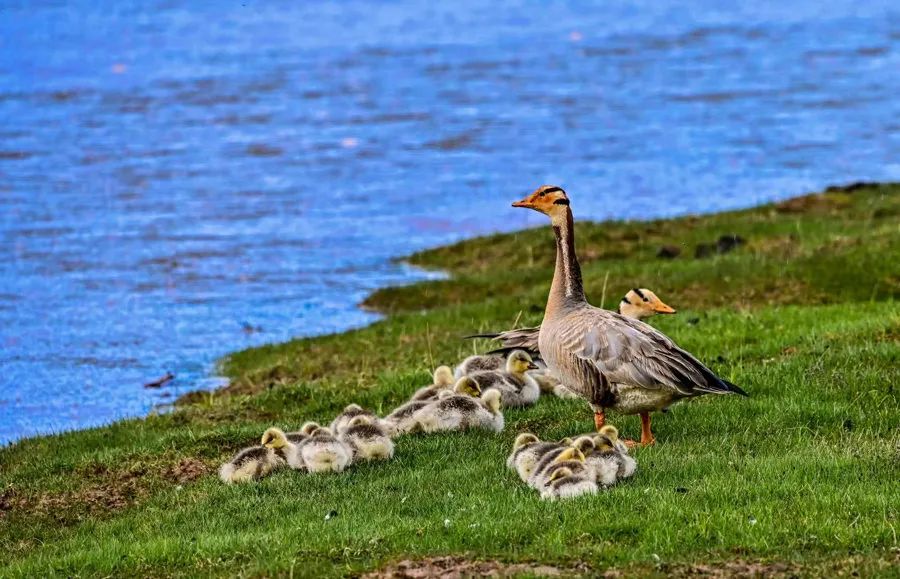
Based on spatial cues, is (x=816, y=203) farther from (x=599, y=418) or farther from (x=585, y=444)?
(x=585, y=444)

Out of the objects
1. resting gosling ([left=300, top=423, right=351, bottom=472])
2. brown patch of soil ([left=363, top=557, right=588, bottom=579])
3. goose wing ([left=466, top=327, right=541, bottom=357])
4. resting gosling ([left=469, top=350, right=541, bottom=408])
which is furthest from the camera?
goose wing ([left=466, top=327, right=541, bottom=357])

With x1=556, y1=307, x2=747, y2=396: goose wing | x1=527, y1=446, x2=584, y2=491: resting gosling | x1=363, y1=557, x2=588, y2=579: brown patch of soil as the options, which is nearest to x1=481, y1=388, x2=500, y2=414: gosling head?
x1=556, y1=307, x2=747, y2=396: goose wing

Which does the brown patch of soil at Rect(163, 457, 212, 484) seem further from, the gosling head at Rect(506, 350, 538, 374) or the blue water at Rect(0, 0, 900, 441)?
the blue water at Rect(0, 0, 900, 441)

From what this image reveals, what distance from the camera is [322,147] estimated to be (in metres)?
40.1

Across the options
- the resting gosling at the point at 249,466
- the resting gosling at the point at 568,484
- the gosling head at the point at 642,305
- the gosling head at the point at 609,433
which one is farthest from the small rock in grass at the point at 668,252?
the resting gosling at the point at 568,484

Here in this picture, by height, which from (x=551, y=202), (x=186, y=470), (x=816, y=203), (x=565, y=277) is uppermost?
(x=551, y=202)

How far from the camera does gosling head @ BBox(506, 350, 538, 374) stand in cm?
1423

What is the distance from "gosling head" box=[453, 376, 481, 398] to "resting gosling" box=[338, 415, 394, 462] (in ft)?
5.29

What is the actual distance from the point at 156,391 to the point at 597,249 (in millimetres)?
9681

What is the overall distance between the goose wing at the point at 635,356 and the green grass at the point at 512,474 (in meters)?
0.52

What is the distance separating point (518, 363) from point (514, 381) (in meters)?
0.18

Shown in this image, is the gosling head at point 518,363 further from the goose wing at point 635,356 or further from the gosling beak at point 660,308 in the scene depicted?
the goose wing at point 635,356

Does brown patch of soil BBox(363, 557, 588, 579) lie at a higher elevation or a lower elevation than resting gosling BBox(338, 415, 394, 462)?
higher

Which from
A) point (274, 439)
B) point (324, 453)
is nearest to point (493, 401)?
point (324, 453)
